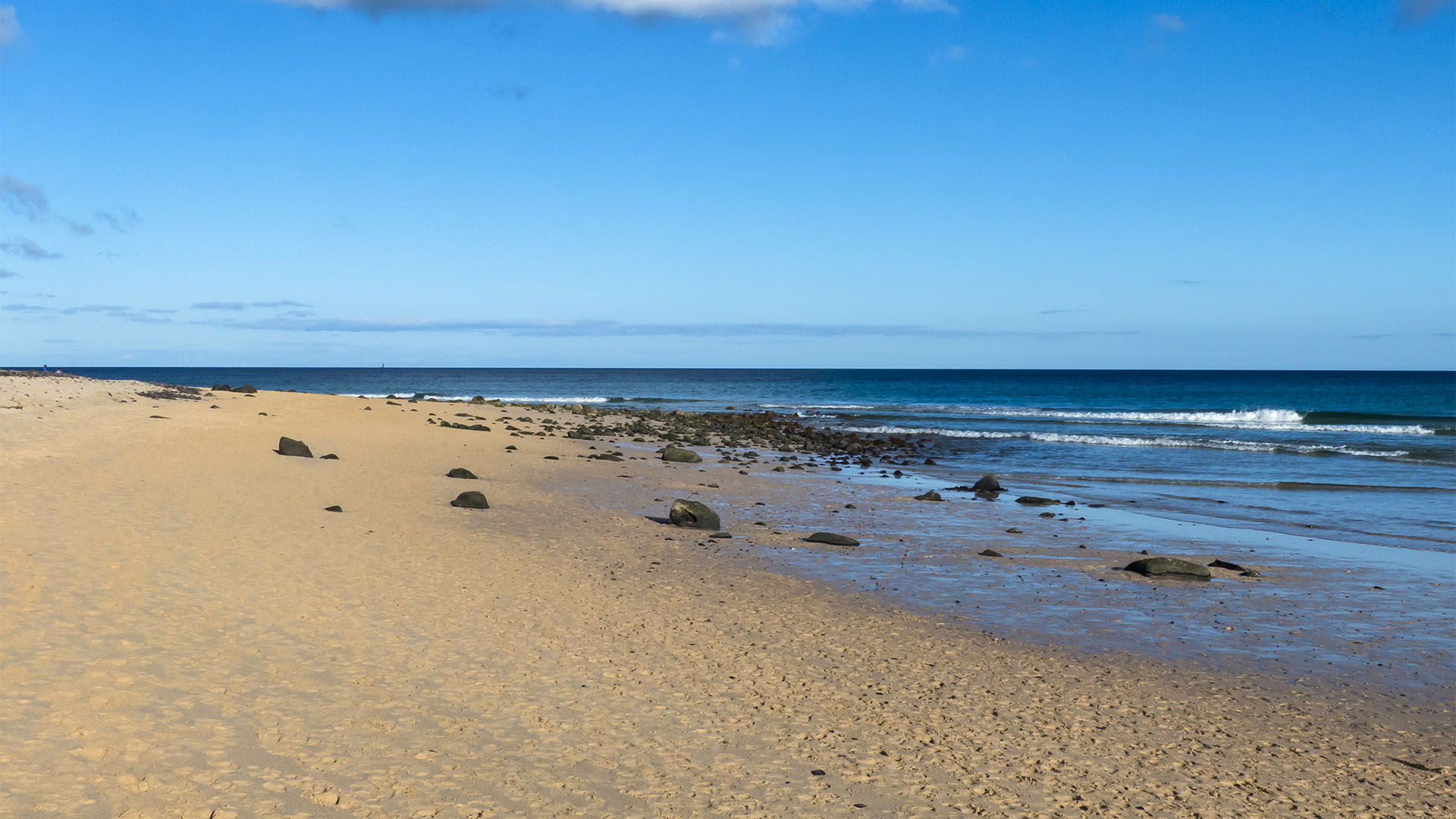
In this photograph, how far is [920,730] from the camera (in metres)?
7.33

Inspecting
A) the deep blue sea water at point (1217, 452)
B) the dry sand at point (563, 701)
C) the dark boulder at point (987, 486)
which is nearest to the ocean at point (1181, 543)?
the deep blue sea water at point (1217, 452)

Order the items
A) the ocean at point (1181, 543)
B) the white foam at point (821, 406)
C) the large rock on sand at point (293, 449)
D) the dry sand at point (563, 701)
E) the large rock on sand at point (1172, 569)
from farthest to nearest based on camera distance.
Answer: the white foam at point (821, 406)
the large rock on sand at point (293, 449)
the large rock on sand at point (1172, 569)
the ocean at point (1181, 543)
the dry sand at point (563, 701)

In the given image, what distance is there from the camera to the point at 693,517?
55.6ft

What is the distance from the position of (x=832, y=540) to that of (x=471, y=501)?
22.9ft

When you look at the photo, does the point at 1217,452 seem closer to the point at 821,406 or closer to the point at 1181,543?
the point at 1181,543

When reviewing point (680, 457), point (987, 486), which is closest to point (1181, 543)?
point (987, 486)

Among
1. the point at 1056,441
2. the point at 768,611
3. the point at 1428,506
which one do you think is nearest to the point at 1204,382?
the point at 1056,441

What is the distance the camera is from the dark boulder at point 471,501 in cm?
1762

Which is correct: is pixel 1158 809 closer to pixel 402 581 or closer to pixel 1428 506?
pixel 402 581

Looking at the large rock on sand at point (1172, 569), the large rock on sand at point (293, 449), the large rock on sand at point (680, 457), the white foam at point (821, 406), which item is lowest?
the large rock on sand at point (1172, 569)

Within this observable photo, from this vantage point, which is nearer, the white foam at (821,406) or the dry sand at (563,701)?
the dry sand at (563,701)

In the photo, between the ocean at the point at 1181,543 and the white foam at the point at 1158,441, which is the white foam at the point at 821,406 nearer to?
the white foam at the point at 1158,441

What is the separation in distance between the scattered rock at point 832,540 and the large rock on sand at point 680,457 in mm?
13240

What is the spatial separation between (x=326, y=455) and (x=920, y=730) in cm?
2007
